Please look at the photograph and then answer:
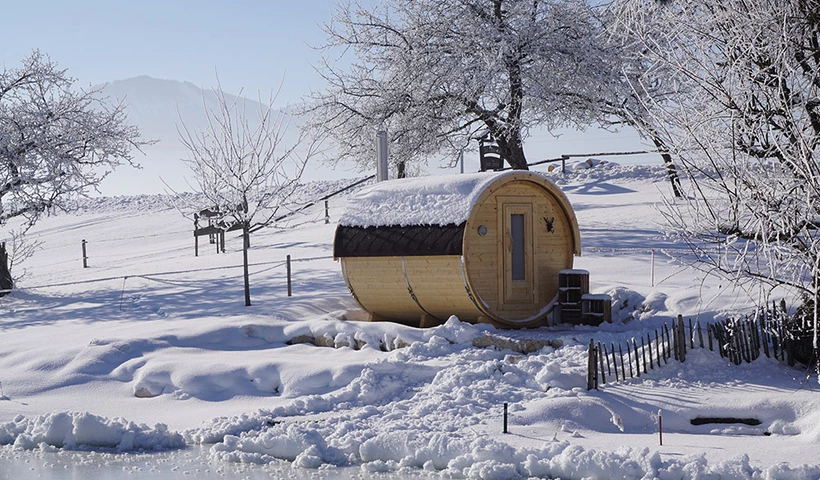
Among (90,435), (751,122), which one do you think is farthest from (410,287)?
(751,122)

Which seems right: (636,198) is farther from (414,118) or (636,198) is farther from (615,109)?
(414,118)

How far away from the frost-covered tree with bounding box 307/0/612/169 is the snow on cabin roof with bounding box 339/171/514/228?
26.3ft

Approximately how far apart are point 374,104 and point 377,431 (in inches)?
632

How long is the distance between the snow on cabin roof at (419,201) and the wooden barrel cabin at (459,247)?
0.06 feet

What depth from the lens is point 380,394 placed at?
37.0ft

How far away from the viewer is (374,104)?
24828 millimetres

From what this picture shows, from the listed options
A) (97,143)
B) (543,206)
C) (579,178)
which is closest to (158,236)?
(97,143)

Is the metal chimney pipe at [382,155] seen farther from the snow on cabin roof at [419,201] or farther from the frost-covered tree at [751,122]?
the frost-covered tree at [751,122]

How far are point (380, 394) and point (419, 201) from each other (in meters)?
4.31

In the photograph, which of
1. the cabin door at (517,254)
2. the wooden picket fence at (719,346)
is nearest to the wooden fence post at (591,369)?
the wooden picket fence at (719,346)

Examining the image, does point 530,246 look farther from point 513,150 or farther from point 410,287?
point 513,150

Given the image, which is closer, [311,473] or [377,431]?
[311,473]

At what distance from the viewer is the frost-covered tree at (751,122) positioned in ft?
28.6

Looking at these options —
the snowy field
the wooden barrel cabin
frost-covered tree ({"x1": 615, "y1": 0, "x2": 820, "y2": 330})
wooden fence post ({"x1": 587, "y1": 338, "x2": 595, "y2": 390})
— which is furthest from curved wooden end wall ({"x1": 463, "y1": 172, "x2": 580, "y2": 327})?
A: frost-covered tree ({"x1": 615, "y1": 0, "x2": 820, "y2": 330})
